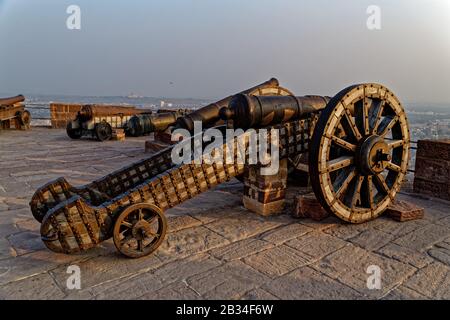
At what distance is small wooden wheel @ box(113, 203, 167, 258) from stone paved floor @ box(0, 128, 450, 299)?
11cm

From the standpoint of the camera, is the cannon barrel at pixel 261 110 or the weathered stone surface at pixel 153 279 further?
the cannon barrel at pixel 261 110

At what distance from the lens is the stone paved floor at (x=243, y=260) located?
247cm

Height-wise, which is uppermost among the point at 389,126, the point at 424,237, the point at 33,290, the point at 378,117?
the point at 378,117

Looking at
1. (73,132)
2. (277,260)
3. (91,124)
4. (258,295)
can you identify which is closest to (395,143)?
(277,260)

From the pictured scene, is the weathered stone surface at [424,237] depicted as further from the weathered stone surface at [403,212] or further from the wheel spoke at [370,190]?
the wheel spoke at [370,190]

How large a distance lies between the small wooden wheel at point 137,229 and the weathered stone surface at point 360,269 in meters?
1.43

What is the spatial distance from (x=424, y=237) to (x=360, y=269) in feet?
4.08

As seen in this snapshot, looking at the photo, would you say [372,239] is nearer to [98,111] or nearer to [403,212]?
[403,212]

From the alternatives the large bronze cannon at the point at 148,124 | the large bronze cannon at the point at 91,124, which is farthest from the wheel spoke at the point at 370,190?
the large bronze cannon at the point at 91,124

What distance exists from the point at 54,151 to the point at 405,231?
8.79m

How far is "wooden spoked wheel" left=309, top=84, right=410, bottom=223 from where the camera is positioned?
3.46m

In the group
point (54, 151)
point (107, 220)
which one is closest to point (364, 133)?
point (107, 220)

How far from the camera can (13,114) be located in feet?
46.0
